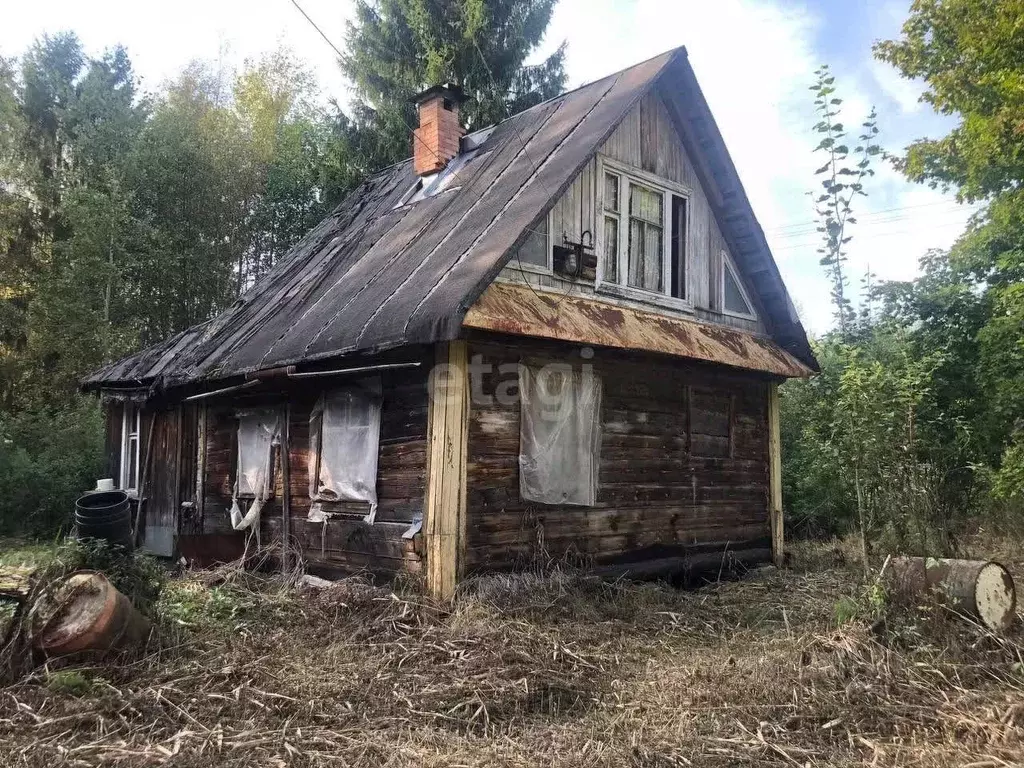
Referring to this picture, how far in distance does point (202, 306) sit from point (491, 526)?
20.1 meters

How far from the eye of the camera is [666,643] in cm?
664

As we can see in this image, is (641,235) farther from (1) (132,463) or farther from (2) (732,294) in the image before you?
(1) (132,463)

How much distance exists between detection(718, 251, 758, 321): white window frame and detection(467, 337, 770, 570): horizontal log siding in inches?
35.4

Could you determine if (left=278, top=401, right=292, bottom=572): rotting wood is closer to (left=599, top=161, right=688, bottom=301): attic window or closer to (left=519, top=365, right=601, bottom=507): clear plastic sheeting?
(left=519, top=365, right=601, bottom=507): clear plastic sheeting

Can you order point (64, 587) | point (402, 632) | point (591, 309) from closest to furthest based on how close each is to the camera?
point (64, 587), point (402, 632), point (591, 309)

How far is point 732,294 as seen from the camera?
36.1 feet

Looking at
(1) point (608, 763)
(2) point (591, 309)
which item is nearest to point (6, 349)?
(2) point (591, 309)

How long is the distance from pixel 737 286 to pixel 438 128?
4953 millimetres

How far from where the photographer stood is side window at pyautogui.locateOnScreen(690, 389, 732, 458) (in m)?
10.3

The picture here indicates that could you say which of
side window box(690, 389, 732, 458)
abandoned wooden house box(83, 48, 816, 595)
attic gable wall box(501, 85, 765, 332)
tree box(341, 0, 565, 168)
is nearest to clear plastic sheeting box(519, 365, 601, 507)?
abandoned wooden house box(83, 48, 816, 595)

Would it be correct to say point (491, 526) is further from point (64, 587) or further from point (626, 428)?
point (64, 587)

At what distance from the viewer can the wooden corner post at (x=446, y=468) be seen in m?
7.26

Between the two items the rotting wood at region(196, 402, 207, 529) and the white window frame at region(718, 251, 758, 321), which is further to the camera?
the rotting wood at region(196, 402, 207, 529)

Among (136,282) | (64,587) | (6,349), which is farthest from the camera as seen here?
(136,282)
